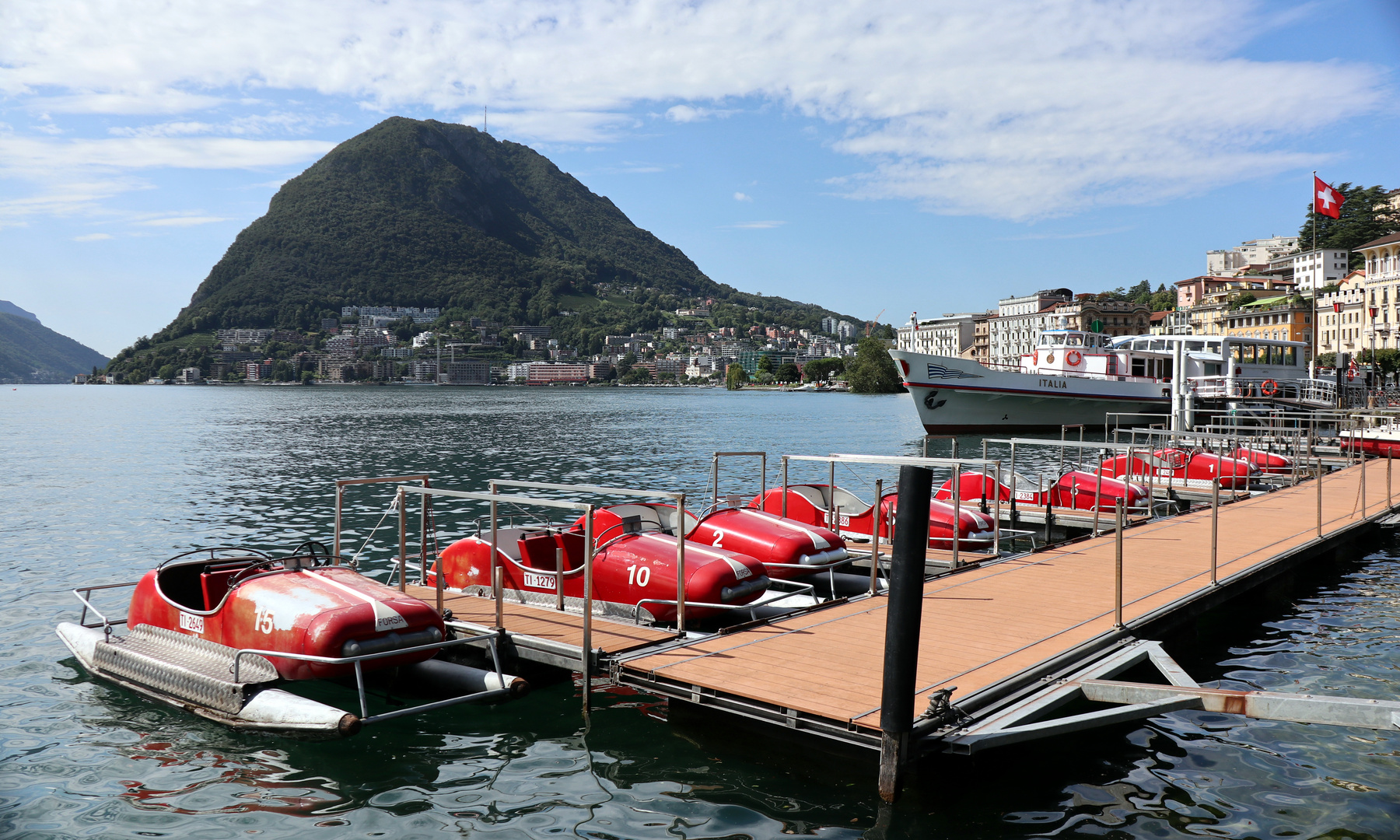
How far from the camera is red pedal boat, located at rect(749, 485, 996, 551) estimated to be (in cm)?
1706

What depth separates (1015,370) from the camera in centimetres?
6081

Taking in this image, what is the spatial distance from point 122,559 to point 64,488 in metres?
16.4

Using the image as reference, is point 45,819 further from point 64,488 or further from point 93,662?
point 64,488

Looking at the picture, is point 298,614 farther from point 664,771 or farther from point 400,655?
point 664,771

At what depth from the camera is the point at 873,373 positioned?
176 metres

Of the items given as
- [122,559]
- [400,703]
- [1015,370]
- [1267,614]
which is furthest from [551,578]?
[1015,370]

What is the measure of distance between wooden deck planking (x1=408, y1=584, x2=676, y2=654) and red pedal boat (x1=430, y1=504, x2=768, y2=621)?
1.36 ft

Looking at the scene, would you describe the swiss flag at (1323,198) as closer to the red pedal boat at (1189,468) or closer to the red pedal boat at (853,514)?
the red pedal boat at (1189,468)

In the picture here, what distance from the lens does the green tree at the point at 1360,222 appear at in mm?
115062

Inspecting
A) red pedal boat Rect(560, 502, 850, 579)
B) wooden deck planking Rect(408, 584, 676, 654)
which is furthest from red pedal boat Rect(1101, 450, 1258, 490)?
wooden deck planking Rect(408, 584, 676, 654)

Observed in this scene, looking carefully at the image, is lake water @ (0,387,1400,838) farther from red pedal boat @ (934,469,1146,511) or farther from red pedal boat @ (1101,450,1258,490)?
red pedal boat @ (1101,450,1258,490)

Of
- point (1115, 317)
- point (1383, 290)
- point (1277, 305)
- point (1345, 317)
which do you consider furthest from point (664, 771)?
point (1115, 317)

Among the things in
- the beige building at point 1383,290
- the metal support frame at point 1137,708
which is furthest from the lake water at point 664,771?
the beige building at point 1383,290

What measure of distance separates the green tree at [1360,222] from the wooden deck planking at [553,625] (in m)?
129
